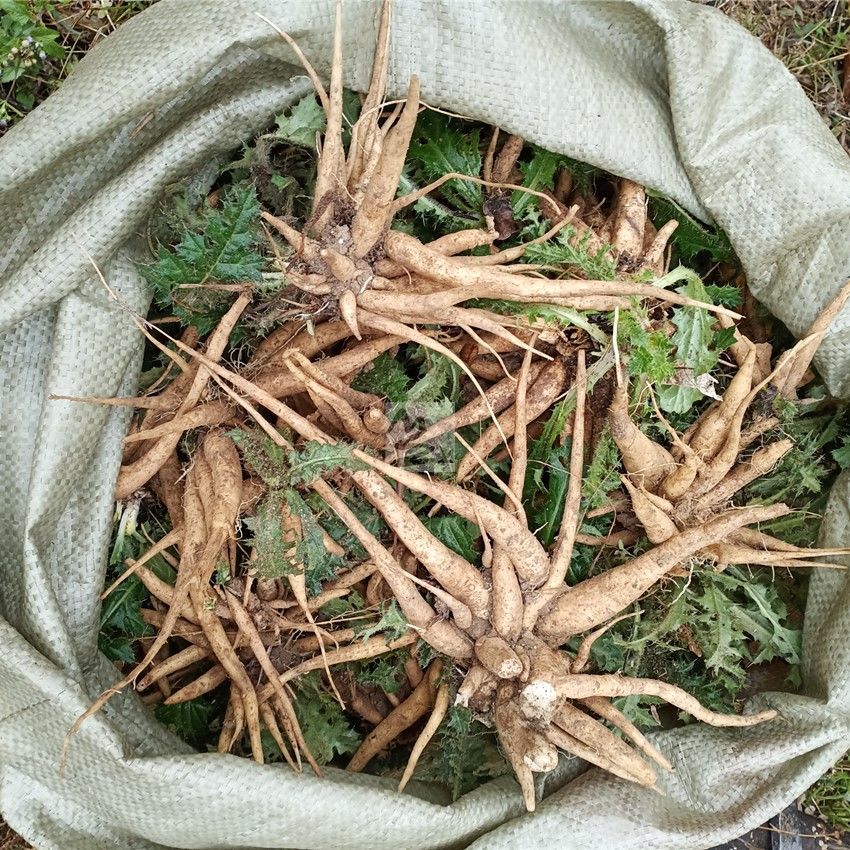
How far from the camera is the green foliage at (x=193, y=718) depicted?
2059mm

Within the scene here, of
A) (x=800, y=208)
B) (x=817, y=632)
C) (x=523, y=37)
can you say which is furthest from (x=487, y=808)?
(x=523, y=37)

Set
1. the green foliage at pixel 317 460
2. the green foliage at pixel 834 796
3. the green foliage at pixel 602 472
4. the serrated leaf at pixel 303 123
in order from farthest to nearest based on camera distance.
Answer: the green foliage at pixel 834 796, the green foliage at pixel 602 472, the serrated leaf at pixel 303 123, the green foliage at pixel 317 460

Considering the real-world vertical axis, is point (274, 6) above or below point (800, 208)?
above

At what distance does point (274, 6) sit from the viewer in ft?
5.72

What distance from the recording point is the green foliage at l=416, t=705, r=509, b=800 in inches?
77.6

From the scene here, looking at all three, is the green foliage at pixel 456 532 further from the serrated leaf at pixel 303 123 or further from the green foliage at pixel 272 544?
the serrated leaf at pixel 303 123

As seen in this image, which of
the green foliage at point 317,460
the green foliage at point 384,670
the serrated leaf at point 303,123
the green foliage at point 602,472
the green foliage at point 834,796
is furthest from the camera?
the green foliage at point 834,796

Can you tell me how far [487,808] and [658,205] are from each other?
1.53 metres

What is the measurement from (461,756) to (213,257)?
4.27ft

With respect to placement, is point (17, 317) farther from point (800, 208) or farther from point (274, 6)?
point (800, 208)

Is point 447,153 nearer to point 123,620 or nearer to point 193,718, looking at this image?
point 123,620

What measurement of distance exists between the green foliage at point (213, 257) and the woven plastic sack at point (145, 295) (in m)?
0.12

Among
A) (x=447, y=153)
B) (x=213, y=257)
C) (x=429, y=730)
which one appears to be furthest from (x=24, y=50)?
(x=429, y=730)

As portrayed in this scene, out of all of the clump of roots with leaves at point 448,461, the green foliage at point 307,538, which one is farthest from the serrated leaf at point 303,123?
the green foliage at point 307,538
